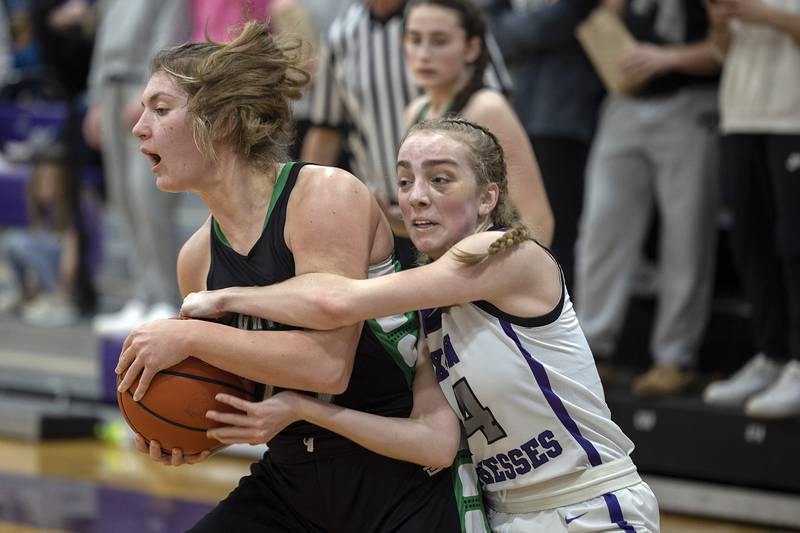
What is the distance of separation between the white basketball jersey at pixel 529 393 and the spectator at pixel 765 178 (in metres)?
2.14

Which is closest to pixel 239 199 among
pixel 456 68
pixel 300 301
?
pixel 300 301

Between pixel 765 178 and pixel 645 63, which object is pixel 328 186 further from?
pixel 645 63

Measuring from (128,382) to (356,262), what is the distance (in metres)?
0.55

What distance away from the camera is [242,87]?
2688 millimetres

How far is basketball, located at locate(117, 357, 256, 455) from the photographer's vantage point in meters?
2.55

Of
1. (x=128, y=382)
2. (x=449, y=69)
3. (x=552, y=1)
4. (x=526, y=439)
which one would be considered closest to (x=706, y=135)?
(x=552, y=1)

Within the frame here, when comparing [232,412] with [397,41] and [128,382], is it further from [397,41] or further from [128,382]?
[397,41]

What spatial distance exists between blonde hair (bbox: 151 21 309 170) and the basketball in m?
0.50

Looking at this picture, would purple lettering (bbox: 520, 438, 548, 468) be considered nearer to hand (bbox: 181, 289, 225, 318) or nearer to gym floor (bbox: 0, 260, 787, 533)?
hand (bbox: 181, 289, 225, 318)

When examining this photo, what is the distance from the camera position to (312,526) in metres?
2.79

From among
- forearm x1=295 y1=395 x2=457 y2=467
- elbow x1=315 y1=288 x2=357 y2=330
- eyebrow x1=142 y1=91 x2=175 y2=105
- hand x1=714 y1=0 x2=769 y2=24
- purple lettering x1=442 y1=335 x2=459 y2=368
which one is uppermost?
eyebrow x1=142 y1=91 x2=175 y2=105

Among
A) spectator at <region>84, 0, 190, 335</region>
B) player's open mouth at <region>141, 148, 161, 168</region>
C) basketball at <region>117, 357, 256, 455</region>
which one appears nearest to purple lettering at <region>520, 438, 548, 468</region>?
basketball at <region>117, 357, 256, 455</region>

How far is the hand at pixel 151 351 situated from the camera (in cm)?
251

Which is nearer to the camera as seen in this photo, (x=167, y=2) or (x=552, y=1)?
(x=552, y=1)
